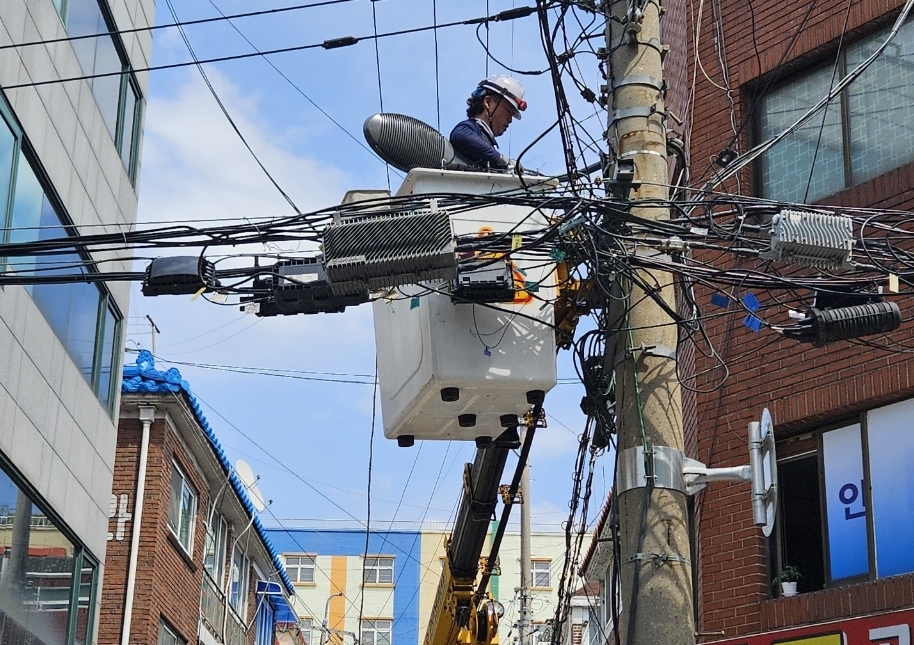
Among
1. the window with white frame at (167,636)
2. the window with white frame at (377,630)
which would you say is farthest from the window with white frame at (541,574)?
the window with white frame at (167,636)

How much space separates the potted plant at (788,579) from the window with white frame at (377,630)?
151 ft

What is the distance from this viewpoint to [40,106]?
1295 centimetres

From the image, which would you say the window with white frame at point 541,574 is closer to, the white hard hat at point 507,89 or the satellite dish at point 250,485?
the satellite dish at point 250,485

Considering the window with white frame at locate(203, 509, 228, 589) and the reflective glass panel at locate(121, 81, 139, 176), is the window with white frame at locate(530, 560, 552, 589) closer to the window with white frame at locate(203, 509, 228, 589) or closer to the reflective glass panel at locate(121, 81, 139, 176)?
the window with white frame at locate(203, 509, 228, 589)

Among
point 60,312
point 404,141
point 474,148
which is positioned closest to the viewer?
point 404,141

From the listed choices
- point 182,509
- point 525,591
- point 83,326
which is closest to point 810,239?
point 83,326

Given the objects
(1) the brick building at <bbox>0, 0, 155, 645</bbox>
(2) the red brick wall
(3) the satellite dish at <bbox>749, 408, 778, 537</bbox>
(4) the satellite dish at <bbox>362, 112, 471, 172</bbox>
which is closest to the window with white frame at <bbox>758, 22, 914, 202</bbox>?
(4) the satellite dish at <bbox>362, 112, 471, 172</bbox>

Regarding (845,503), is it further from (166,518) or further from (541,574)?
(541,574)

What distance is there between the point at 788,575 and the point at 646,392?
15.5 feet

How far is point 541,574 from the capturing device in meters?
57.4

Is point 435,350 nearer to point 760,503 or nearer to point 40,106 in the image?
point 760,503

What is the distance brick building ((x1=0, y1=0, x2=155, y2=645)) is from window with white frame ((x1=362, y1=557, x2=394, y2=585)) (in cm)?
4161

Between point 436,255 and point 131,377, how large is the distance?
43.6 ft

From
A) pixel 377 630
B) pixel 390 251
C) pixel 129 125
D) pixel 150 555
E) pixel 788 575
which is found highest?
pixel 129 125
